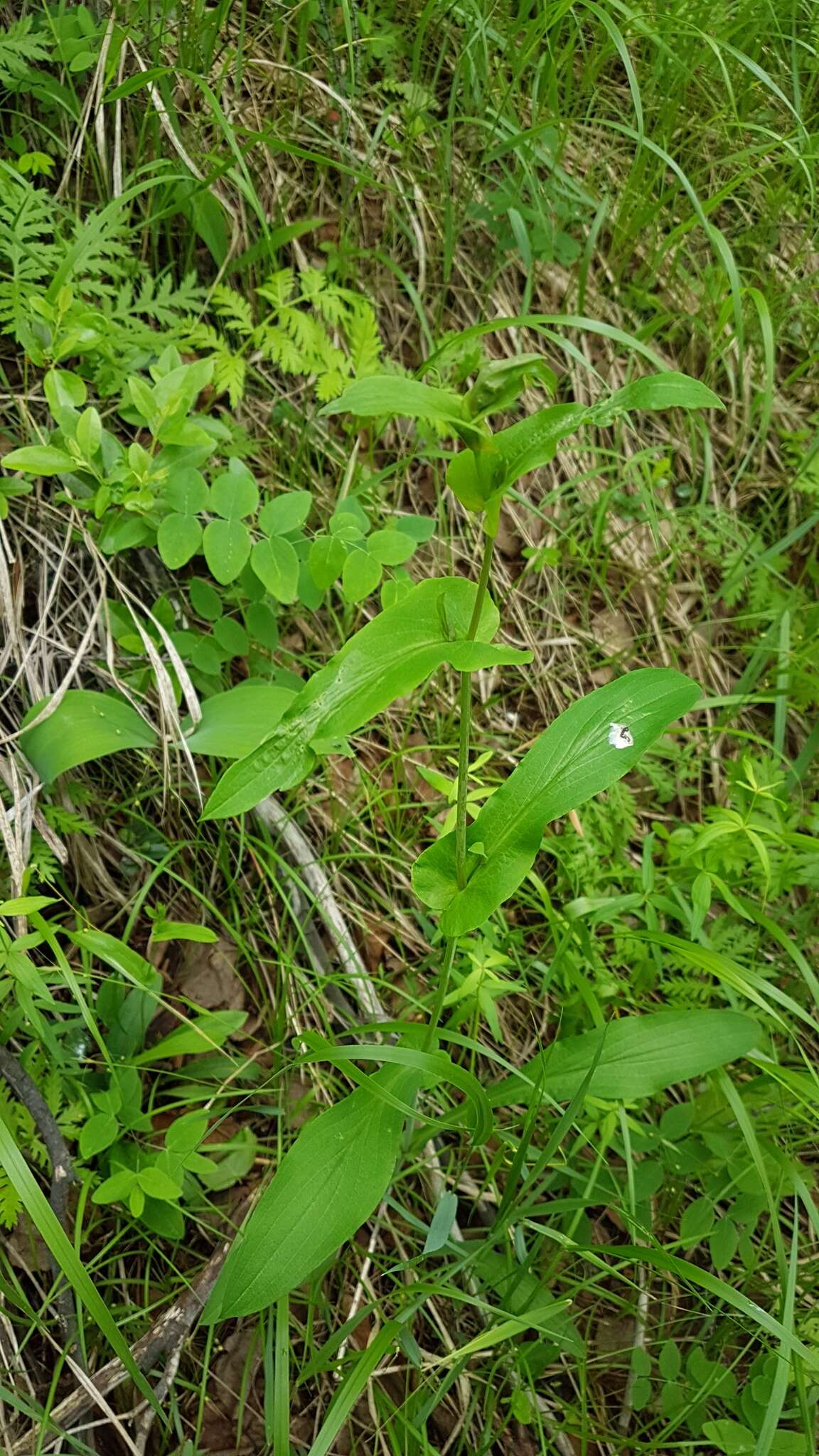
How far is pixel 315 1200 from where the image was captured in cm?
119

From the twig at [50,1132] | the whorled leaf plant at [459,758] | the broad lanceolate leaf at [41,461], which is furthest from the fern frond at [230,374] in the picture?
the twig at [50,1132]

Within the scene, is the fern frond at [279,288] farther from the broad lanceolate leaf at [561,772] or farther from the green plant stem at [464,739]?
the broad lanceolate leaf at [561,772]

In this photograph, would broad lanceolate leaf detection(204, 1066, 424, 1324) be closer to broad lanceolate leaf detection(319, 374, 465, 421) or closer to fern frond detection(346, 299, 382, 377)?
broad lanceolate leaf detection(319, 374, 465, 421)

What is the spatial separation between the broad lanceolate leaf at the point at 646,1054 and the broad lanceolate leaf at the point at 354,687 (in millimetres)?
640

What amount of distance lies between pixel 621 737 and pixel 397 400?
0.41 meters

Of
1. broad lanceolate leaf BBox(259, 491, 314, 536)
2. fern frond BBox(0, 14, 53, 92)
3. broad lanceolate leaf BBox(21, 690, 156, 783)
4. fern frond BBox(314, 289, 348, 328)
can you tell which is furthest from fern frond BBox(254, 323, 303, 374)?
broad lanceolate leaf BBox(21, 690, 156, 783)

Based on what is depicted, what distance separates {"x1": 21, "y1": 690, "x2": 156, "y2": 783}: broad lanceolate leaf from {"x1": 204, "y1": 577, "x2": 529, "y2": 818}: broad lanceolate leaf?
52 cm

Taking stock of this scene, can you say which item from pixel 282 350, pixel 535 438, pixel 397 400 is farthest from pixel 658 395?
pixel 282 350

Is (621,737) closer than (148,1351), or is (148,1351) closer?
(621,737)

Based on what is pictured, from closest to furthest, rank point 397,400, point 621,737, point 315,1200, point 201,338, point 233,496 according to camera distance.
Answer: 1. point 397,400
2. point 621,737
3. point 315,1200
4. point 233,496
5. point 201,338

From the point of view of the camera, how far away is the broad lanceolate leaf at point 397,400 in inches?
35.7

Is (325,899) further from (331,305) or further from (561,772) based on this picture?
(331,305)

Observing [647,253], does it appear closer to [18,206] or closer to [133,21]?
[133,21]

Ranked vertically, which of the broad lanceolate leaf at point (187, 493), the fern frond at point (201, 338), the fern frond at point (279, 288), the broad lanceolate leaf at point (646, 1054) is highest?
the fern frond at point (279, 288)
